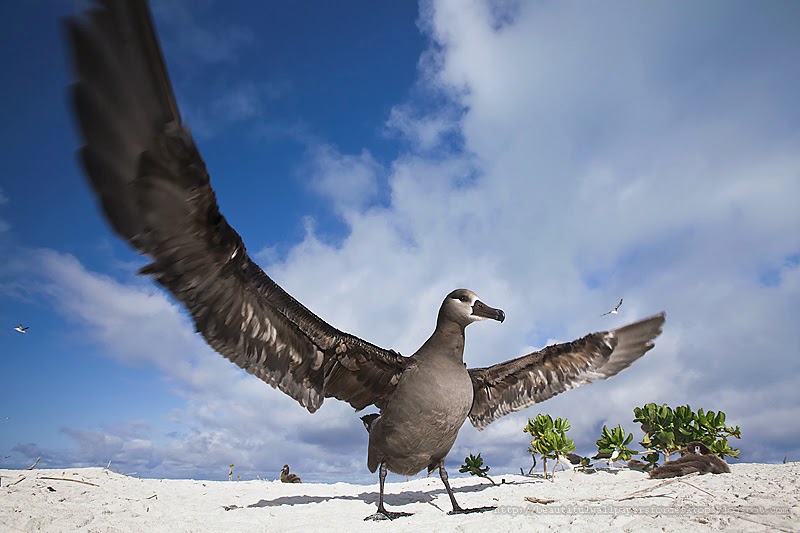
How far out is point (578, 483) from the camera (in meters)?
8.76

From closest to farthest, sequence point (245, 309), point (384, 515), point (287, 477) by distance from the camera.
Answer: point (245, 309) → point (384, 515) → point (287, 477)

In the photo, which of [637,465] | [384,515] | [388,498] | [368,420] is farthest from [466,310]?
[637,465]

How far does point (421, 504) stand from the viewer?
25.3ft

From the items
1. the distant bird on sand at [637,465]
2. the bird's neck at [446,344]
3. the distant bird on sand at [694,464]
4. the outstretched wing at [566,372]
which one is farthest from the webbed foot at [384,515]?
the distant bird on sand at [637,465]

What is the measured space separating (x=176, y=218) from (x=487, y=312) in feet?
14.2

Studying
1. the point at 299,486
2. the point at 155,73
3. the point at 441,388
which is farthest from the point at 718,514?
the point at 299,486

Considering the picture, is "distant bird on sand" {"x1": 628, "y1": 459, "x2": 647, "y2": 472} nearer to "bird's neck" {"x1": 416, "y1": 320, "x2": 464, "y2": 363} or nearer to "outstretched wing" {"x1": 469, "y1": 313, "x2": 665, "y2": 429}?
"outstretched wing" {"x1": 469, "y1": 313, "x2": 665, "y2": 429}

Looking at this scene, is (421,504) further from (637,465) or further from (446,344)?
(637,465)

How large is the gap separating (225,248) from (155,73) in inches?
73.4

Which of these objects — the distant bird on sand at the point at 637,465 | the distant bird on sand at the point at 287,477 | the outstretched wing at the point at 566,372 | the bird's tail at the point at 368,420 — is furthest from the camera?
the distant bird on sand at the point at 287,477

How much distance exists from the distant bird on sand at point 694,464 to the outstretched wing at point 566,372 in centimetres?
182

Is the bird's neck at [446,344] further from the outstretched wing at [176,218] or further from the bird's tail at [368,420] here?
the bird's tail at [368,420]

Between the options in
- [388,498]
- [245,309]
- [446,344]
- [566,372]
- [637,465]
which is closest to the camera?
[245,309]

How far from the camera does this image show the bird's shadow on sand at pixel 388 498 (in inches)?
321
